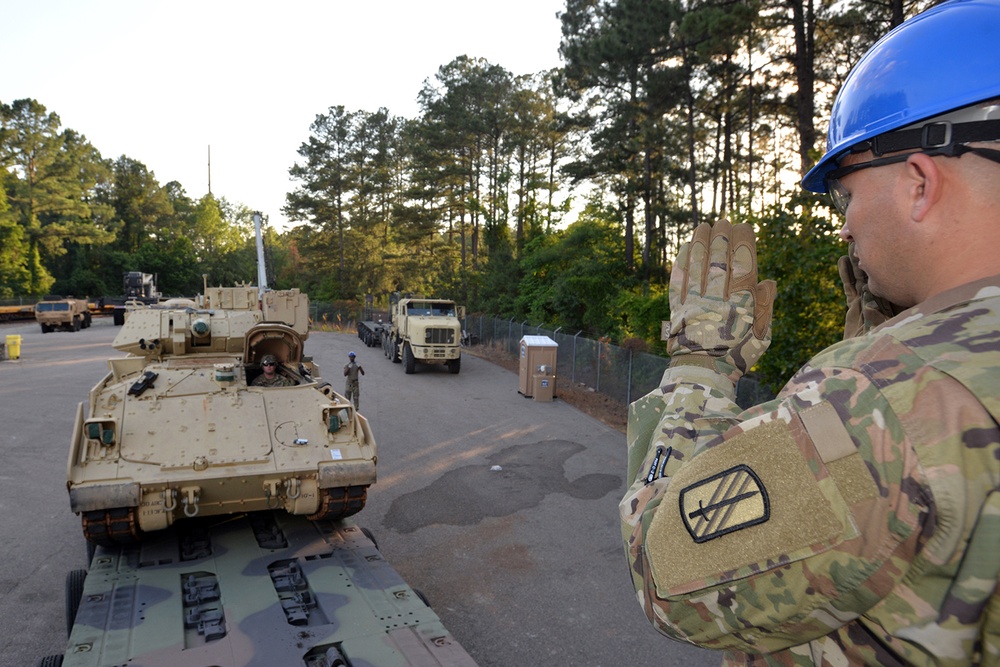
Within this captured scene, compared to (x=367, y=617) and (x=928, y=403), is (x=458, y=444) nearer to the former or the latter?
(x=367, y=617)

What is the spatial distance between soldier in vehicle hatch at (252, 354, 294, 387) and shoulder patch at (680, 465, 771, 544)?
24.8 ft

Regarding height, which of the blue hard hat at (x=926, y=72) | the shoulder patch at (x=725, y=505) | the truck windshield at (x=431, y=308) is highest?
the blue hard hat at (x=926, y=72)

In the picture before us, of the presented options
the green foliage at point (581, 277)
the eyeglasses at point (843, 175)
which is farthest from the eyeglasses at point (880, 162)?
the green foliage at point (581, 277)

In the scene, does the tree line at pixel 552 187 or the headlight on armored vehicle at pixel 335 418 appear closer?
the headlight on armored vehicle at pixel 335 418

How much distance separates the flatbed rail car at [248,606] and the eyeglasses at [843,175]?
381cm

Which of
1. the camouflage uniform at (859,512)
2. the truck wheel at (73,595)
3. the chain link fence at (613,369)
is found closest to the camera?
the camouflage uniform at (859,512)

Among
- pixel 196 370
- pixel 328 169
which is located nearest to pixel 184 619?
pixel 196 370

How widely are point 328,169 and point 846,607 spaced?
152 ft

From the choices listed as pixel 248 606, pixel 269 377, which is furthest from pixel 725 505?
pixel 269 377

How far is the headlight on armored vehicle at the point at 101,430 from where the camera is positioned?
19.2 ft

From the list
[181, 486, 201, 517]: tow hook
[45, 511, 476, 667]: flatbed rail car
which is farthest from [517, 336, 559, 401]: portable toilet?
[181, 486, 201, 517]: tow hook

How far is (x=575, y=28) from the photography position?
24.9 metres

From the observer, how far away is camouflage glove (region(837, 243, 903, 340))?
1673mm

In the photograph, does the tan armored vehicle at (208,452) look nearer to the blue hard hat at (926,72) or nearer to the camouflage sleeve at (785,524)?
the camouflage sleeve at (785,524)
